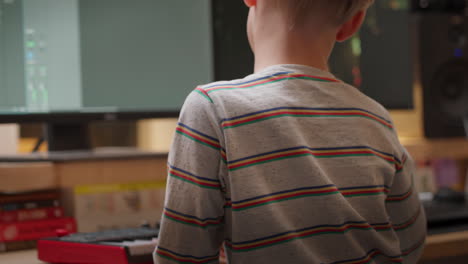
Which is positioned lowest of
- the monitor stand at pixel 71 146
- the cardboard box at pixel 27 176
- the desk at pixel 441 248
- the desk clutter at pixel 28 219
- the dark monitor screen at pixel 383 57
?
the desk at pixel 441 248

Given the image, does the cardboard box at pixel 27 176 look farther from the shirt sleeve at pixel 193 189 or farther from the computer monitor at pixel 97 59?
the shirt sleeve at pixel 193 189

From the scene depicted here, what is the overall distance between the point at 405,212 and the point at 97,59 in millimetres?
602

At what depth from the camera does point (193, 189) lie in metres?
0.61

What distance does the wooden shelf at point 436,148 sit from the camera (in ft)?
4.50

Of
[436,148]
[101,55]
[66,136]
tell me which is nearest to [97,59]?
[101,55]

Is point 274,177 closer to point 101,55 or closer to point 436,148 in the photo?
point 101,55

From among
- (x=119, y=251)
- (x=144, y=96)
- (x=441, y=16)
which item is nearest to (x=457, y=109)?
(x=441, y=16)

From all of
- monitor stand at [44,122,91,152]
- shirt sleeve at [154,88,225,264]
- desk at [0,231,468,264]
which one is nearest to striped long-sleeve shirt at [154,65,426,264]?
shirt sleeve at [154,88,225,264]

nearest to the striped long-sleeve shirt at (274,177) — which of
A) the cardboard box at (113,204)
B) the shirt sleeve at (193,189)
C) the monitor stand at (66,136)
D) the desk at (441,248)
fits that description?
the shirt sleeve at (193,189)

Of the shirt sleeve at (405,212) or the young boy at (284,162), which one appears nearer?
the young boy at (284,162)

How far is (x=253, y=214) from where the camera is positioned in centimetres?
62

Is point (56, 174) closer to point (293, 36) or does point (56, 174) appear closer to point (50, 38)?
point (50, 38)

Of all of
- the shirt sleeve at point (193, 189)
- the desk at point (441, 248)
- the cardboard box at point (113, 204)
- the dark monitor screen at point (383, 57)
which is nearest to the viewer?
the shirt sleeve at point (193, 189)

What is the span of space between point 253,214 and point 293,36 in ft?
0.70
